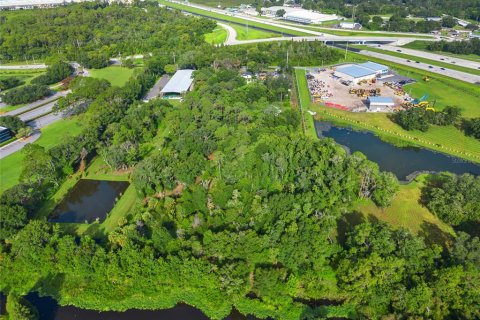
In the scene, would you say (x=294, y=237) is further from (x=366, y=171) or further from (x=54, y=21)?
(x=54, y=21)

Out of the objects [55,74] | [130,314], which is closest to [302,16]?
[55,74]

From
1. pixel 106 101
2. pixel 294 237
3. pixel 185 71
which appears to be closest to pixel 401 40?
pixel 185 71

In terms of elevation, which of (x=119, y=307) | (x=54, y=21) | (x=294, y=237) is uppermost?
(x=54, y=21)

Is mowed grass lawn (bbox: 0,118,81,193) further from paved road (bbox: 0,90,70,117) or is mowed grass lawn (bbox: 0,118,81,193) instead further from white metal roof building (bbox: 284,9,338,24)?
white metal roof building (bbox: 284,9,338,24)

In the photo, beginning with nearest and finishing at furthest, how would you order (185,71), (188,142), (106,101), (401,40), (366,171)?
1. (366,171)
2. (188,142)
3. (106,101)
4. (185,71)
5. (401,40)

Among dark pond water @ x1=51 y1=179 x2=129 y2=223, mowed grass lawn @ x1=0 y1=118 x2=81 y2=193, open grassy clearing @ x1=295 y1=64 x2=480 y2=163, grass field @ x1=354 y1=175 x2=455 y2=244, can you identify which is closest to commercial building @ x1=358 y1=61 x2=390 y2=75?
open grassy clearing @ x1=295 y1=64 x2=480 y2=163

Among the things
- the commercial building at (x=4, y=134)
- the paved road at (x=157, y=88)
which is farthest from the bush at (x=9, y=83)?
the paved road at (x=157, y=88)

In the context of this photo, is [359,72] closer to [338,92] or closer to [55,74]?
[338,92]

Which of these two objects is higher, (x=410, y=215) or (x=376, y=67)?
(x=376, y=67)
